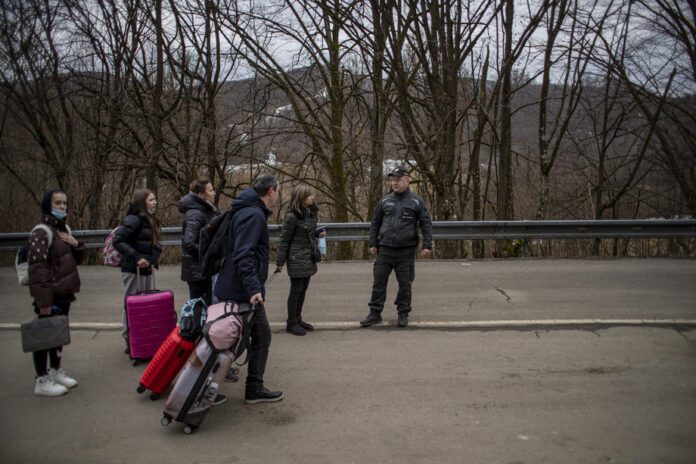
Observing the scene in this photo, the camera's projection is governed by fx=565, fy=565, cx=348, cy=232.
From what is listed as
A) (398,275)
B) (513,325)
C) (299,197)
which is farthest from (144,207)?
(513,325)

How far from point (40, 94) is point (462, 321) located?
44.5ft

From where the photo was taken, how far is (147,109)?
49.9 feet

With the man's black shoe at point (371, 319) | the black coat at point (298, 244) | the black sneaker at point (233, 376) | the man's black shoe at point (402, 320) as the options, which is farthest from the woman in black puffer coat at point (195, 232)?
the man's black shoe at point (402, 320)

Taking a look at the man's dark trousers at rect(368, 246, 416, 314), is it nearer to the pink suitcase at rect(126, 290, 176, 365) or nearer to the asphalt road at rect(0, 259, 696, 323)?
the asphalt road at rect(0, 259, 696, 323)

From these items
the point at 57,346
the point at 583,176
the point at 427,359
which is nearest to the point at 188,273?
the point at 57,346

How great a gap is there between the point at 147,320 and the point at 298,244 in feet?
6.24

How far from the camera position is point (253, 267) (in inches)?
167

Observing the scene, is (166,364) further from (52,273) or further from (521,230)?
(521,230)

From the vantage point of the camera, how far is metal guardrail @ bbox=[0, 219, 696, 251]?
10.9 m

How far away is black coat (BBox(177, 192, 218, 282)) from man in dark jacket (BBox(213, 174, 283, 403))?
3.63 ft

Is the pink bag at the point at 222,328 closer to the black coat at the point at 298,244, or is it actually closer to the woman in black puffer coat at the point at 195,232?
the woman in black puffer coat at the point at 195,232

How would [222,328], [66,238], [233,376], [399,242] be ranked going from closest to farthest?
1. [222,328]
2. [66,238]
3. [233,376]
4. [399,242]

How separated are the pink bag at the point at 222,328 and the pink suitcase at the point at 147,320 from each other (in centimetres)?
130

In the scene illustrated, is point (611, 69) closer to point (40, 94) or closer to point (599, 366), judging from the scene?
point (599, 366)
